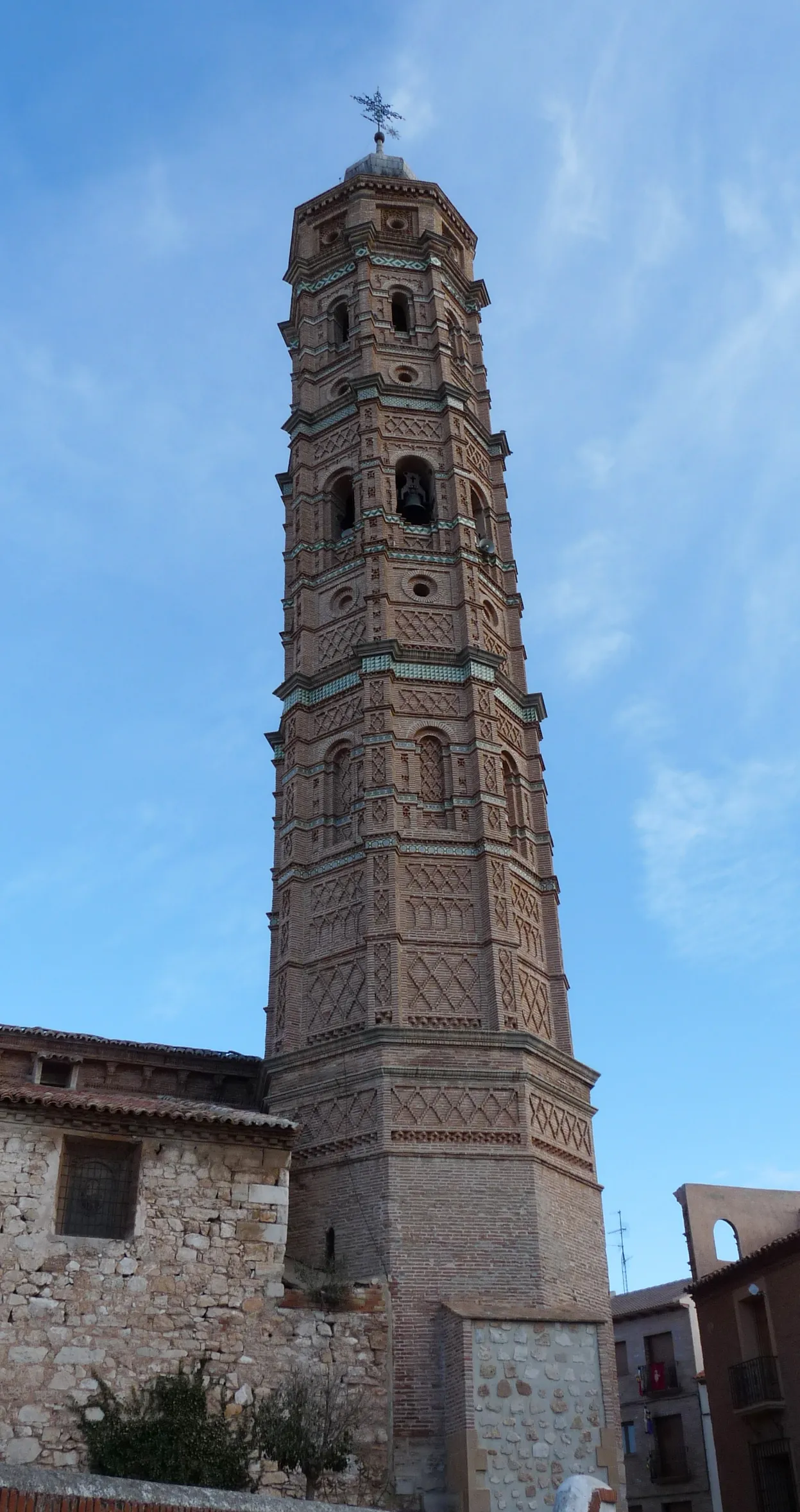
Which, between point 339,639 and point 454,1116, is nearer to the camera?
point 454,1116

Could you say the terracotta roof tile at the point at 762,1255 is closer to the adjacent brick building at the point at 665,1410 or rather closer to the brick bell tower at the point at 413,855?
the brick bell tower at the point at 413,855

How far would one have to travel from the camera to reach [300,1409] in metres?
15.2

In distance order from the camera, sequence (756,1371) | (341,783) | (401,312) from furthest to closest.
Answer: (401,312)
(756,1371)
(341,783)

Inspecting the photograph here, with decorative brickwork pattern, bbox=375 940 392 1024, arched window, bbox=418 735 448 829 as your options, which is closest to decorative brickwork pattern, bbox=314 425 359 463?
arched window, bbox=418 735 448 829

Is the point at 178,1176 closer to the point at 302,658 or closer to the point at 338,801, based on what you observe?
the point at 338,801

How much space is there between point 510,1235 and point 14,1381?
266 inches

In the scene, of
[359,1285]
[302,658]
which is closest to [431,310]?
[302,658]

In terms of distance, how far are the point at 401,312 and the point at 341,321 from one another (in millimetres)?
1401

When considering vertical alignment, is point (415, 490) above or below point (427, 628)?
above

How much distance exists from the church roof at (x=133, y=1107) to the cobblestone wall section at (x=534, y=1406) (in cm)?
384

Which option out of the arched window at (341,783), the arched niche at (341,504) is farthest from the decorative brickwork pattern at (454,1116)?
the arched niche at (341,504)

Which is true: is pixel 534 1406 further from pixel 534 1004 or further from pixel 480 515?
pixel 480 515

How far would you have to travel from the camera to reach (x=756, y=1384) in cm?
2445

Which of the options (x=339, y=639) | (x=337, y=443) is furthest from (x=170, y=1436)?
(x=337, y=443)
